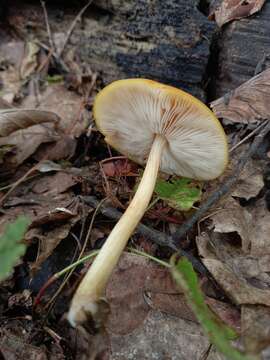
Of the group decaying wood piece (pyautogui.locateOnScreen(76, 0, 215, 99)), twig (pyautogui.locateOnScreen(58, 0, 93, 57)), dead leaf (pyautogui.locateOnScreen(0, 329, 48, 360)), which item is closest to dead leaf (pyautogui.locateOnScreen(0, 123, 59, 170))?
decaying wood piece (pyautogui.locateOnScreen(76, 0, 215, 99))

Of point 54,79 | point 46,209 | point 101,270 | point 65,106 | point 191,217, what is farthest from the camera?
point 54,79

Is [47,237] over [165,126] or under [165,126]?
under

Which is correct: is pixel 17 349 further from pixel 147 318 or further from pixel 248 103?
pixel 248 103

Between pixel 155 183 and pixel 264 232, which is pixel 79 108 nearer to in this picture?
pixel 155 183

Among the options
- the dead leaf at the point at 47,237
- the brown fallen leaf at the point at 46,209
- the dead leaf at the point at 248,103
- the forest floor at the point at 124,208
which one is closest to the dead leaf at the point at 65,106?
the forest floor at the point at 124,208

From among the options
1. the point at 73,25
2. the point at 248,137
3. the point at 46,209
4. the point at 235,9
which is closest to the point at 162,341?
the point at 46,209

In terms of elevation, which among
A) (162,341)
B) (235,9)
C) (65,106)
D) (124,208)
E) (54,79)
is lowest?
(162,341)
